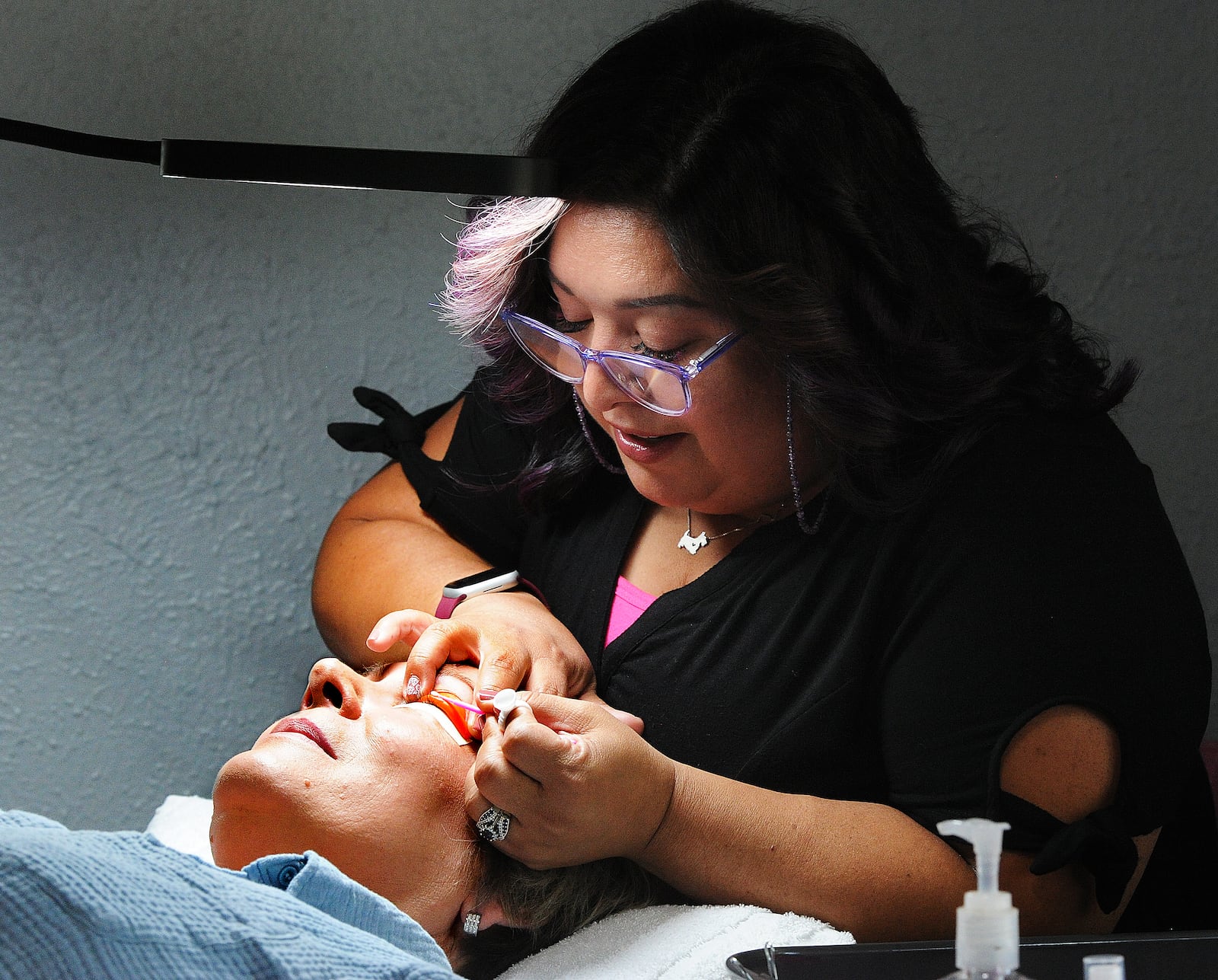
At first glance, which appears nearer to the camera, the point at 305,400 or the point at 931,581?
the point at 931,581

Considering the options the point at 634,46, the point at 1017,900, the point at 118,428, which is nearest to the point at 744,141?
the point at 634,46

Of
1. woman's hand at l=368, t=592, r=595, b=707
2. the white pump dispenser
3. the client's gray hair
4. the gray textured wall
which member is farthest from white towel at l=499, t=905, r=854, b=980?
the gray textured wall

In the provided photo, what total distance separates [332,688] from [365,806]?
0.20 meters

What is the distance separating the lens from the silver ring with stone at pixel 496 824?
1.18 m

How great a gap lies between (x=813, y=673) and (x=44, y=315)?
4.43 feet

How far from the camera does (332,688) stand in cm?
136

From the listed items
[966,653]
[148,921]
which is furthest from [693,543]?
[148,921]

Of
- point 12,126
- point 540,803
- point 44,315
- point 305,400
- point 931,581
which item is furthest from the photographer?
point 305,400

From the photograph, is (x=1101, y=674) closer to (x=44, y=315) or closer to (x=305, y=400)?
(x=305, y=400)

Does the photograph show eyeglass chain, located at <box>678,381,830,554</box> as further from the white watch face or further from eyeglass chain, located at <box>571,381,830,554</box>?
the white watch face

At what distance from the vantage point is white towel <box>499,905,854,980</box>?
3.74 feet

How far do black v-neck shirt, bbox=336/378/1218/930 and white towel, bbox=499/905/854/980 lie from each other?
0.18 m

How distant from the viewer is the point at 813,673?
53.6 inches

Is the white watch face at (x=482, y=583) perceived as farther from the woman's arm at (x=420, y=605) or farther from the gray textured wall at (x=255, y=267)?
the gray textured wall at (x=255, y=267)
